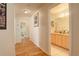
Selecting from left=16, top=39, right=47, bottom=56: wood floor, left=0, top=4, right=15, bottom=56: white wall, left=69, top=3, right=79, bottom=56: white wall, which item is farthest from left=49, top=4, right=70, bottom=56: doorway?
left=0, top=4, right=15, bottom=56: white wall

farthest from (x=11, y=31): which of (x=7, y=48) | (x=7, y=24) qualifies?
(x=7, y=48)

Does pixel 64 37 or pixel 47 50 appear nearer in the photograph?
pixel 47 50

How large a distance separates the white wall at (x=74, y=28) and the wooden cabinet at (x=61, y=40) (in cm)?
164

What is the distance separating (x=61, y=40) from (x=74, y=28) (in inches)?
86.2

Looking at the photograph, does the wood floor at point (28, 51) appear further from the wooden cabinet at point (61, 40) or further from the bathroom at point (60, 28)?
A: the wooden cabinet at point (61, 40)

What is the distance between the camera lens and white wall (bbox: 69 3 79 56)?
153 centimetres

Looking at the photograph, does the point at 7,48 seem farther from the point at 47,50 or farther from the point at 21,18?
the point at 21,18

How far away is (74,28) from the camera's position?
63.7 inches

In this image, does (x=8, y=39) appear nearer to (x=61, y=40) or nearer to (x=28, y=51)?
(x=28, y=51)

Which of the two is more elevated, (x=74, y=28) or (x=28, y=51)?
(x=74, y=28)

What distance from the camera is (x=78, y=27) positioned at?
1.54m

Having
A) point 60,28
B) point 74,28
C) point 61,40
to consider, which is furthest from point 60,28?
point 74,28

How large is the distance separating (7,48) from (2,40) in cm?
13

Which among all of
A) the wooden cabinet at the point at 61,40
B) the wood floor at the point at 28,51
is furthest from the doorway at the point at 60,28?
the wood floor at the point at 28,51
